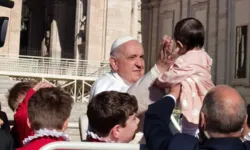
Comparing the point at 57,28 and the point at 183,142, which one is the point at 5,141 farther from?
the point at 57,28

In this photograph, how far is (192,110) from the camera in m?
3.62

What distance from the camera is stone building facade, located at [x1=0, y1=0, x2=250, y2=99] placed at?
2342 cm

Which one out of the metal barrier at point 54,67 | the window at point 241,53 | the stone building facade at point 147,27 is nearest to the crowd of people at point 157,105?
the stone building facade at point 147,27

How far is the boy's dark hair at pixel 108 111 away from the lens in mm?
3148

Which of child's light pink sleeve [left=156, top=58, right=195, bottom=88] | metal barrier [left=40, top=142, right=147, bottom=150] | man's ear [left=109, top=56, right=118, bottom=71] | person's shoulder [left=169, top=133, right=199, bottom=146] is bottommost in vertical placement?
metal barrier [left=40, top=142, right=147, bottom=150]

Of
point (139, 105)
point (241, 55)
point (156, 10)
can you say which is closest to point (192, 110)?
point (139, 105)

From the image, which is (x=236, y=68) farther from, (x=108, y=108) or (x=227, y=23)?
(x=108, y=108)

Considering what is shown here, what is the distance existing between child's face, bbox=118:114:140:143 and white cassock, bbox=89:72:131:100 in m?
0.69

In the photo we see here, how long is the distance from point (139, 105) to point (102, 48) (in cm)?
2343

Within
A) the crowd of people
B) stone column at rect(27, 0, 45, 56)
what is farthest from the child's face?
stone column at rect(27, 0, 45, 56)

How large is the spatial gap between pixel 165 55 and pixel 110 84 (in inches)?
27.6

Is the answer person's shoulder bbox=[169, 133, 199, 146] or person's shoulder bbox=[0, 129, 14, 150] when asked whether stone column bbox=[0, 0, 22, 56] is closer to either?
person's shoulder bbox=[0, 129, 14, 150]

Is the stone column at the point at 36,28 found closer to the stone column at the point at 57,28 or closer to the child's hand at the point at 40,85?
the stone column at the point at 57,28

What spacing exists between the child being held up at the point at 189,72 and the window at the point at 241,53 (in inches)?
764
